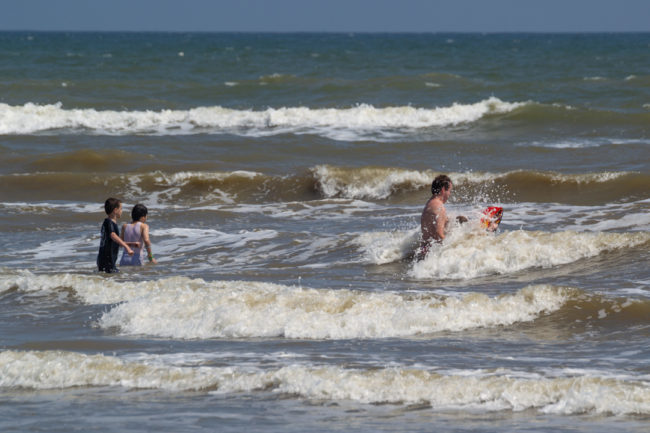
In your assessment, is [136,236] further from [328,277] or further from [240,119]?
[240,119]

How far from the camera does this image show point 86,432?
5.92 m

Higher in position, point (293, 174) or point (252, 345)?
point (293, 174)

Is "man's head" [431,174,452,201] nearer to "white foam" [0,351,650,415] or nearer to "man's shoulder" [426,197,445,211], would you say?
"man's shoulder" [426,197,445,211]

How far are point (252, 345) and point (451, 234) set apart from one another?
4.23 meters

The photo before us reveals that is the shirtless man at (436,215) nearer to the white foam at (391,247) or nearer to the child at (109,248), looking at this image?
the white foam at (391,247)

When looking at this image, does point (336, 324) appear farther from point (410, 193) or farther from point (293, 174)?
point (293, 174)

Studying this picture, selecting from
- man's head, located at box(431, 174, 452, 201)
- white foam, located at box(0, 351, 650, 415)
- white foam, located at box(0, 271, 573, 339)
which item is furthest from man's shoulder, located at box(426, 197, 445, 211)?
white foam, located at box(0, 351, 650, 415)

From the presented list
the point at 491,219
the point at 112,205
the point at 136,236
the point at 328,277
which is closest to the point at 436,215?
the point at 491,219

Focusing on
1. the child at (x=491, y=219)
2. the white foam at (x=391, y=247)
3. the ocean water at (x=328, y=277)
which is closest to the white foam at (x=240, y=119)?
the ocean water at (x=328, y=277)

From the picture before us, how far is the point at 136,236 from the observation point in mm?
11883

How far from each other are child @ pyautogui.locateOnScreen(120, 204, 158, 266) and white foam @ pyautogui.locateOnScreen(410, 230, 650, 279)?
3.15 meters

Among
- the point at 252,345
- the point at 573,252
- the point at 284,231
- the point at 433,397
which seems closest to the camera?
the point at 433,397

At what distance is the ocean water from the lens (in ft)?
21.4

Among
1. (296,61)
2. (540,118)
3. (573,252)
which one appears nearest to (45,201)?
(573,252)
